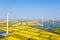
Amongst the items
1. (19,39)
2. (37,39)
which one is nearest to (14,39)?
(19,39)

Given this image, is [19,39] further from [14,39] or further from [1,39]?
[1,39]

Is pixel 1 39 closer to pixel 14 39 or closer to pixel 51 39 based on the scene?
pixel 14 39

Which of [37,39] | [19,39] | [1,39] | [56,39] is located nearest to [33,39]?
[37,39]

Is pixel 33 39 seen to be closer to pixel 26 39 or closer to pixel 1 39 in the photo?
pixel 26 39

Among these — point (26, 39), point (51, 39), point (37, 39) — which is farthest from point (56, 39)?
point (26, 39)

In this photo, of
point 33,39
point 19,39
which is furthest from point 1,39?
point 33,39
